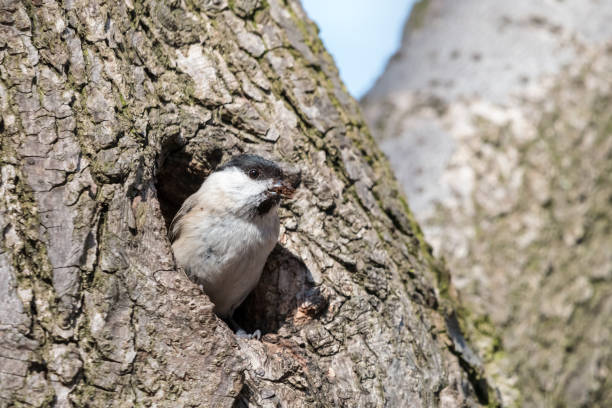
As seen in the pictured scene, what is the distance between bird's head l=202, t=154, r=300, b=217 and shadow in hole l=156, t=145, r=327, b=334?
103mm

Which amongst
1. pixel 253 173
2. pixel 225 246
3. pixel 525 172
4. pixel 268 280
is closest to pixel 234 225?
pixel 225 246

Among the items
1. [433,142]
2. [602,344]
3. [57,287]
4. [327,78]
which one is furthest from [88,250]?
[602,344]

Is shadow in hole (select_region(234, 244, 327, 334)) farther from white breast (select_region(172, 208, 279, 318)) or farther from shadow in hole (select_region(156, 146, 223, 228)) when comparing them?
shadow in hole (select_region(156, 146, 223, 228))

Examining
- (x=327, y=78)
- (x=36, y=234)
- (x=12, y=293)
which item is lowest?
(x=12, y=293)

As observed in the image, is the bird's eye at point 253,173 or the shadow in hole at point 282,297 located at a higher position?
the bird's eye at point 253,173

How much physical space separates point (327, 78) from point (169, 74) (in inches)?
33.0

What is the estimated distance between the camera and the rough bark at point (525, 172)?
427 centimetres

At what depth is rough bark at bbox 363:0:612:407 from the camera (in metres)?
4.27

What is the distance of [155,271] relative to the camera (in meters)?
2.26

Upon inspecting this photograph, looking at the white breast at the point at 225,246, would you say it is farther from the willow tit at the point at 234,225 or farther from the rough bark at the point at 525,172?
the rough bark at the point at 525,172

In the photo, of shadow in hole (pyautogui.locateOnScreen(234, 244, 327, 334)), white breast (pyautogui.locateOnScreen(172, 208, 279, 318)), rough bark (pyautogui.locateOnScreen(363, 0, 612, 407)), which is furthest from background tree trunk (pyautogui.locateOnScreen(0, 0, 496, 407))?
rough bark (pyautogui.locateOnScreen(363, 0, 612, 407))

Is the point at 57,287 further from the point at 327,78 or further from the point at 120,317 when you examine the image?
the point at 327,78

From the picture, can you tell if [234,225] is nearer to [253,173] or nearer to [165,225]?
[253,173]

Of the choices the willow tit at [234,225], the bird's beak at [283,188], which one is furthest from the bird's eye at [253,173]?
the bird's beak at [283,188]
